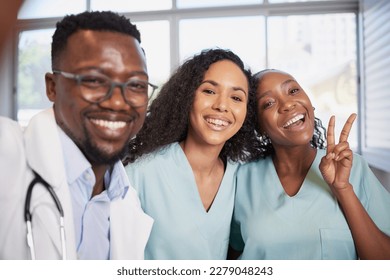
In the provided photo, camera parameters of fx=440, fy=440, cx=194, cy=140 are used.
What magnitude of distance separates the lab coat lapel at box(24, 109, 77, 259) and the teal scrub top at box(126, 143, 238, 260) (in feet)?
0.59

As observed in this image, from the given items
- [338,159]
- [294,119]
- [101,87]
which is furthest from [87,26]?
[338,159]

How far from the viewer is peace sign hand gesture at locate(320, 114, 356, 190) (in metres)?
1.01

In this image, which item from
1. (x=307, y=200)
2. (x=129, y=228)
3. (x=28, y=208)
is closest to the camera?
(x=28, y=208)

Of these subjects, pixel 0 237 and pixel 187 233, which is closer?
pixel 0 237

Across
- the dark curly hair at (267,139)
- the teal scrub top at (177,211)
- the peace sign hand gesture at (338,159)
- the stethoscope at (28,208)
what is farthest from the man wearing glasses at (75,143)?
the peace sign hand gesture at (338,159)

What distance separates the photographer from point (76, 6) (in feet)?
3.25

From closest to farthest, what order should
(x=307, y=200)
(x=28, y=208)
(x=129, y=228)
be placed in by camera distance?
(x=28, y=208)
(x=129, y=228)
(x=307, y=200)

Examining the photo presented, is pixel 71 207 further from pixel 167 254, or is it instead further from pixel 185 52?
pixel 185 52

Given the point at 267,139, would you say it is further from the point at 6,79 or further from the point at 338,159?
the point at 6,79

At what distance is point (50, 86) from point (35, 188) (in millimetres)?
209

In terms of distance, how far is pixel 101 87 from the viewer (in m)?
0.87

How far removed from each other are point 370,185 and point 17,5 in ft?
3.04
